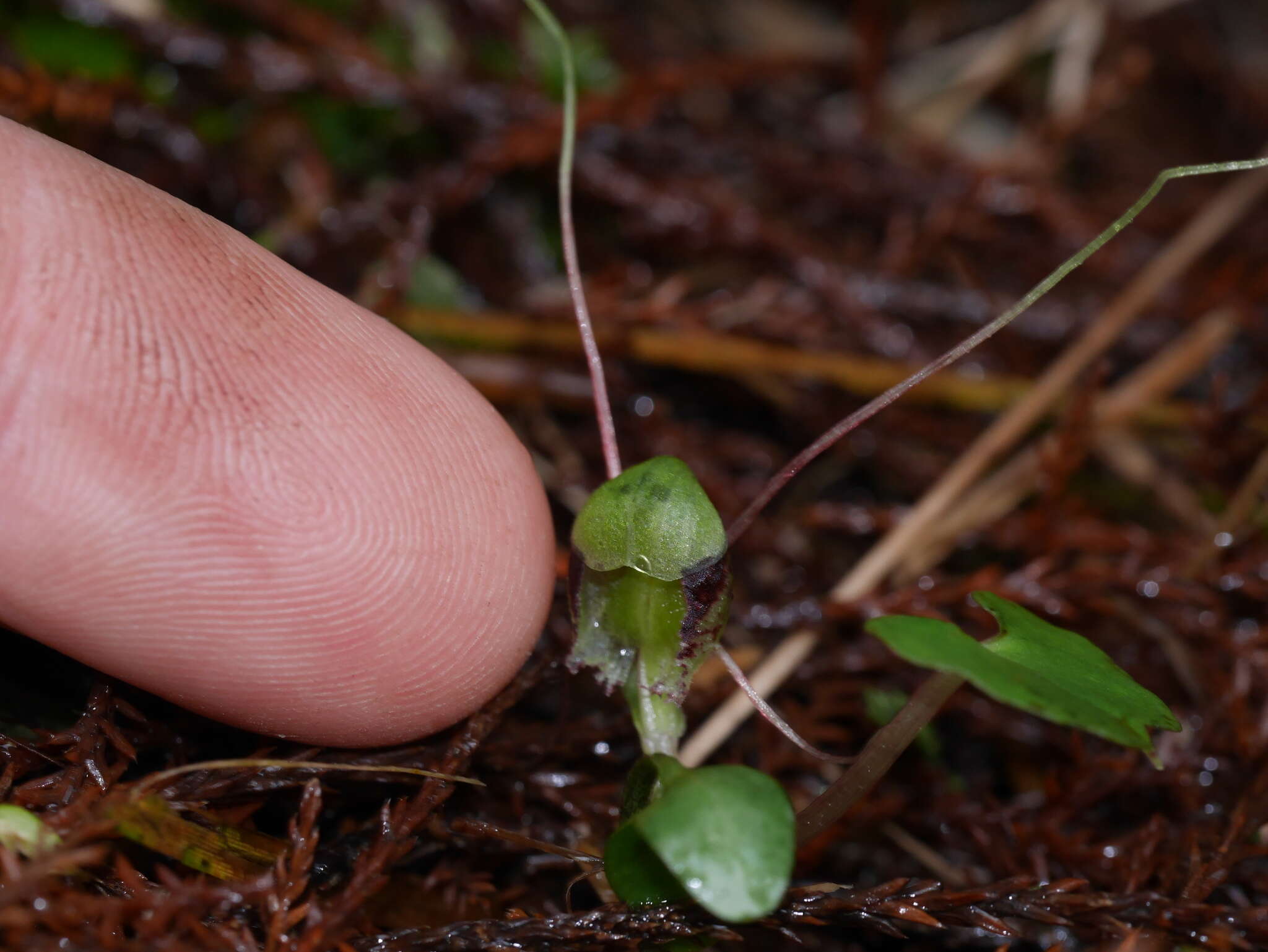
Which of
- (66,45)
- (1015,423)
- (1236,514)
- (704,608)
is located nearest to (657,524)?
(704,608)

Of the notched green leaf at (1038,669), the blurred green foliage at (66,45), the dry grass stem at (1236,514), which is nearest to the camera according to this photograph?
the notched green leaf at (1038,669)

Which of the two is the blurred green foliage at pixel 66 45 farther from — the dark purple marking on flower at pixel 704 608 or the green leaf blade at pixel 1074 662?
the green leaf blade at pixel 1074 662

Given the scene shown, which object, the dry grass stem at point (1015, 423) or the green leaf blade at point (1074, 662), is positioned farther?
the dry grass stem at point (1015, 423)

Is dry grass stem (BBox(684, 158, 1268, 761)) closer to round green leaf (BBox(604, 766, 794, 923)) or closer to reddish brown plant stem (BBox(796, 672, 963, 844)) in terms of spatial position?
reddish brown plant stem (BBox(796, 672, 963, 844))

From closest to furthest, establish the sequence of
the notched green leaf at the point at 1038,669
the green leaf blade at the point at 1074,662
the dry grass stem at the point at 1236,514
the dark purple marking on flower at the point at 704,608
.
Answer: the notched green leaf at the point at 1038,669 < the green leaf blade at the point at 1074,662 < the dark purple marking on flower at the point at 704,608 < the dry grass stem at the point at 1236,514

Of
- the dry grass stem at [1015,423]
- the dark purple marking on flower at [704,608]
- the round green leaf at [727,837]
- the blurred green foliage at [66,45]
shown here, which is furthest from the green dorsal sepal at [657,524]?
the blurred green foliage at [66,45]

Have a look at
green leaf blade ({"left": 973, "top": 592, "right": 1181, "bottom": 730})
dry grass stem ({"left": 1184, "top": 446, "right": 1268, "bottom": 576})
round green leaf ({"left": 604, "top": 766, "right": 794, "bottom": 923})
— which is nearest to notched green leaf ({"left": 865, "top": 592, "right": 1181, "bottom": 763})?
green leaf blade ({"left": 973, "top": 592, "right": 1181, "bottom": 730})
